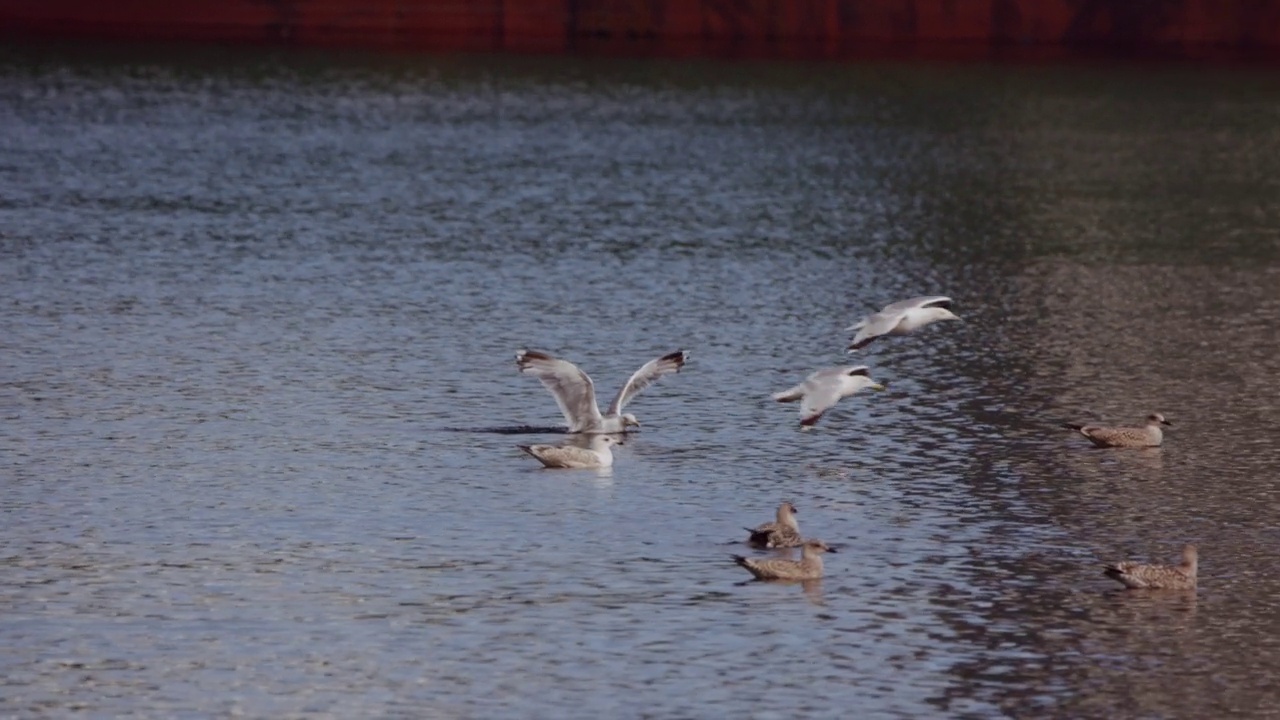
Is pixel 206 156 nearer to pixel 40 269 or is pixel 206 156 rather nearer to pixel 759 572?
pixel 40 269

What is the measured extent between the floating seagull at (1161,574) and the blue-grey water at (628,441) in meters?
0.16

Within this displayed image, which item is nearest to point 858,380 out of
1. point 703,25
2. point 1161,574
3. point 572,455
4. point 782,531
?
point 572,455

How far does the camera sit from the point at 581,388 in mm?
21234

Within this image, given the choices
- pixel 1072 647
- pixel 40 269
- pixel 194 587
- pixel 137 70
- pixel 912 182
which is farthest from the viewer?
pixel 137 70

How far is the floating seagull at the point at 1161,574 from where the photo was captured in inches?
649

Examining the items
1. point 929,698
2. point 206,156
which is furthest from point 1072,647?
point 206,156

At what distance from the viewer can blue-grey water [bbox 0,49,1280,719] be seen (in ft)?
48.9

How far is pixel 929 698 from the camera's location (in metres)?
14.4

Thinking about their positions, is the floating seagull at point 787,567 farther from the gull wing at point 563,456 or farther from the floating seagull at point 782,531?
the gull wing at point 563,456

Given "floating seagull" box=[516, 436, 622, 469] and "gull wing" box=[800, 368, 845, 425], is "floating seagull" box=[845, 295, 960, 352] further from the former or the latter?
"floating seagull" box=[516, 436, 622, 469]

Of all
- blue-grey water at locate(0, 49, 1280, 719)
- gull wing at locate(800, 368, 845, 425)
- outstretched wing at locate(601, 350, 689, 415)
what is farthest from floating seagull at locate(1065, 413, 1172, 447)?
outstretched wing at locate(601, 350, 689, 415)

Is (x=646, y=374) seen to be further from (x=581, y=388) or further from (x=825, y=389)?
(x=825, y=389)

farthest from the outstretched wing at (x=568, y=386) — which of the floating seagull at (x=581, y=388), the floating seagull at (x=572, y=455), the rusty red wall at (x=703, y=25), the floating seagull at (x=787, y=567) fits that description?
the rusty red wall at (x=703, y=25)

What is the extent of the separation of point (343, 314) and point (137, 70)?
42.8 meters
